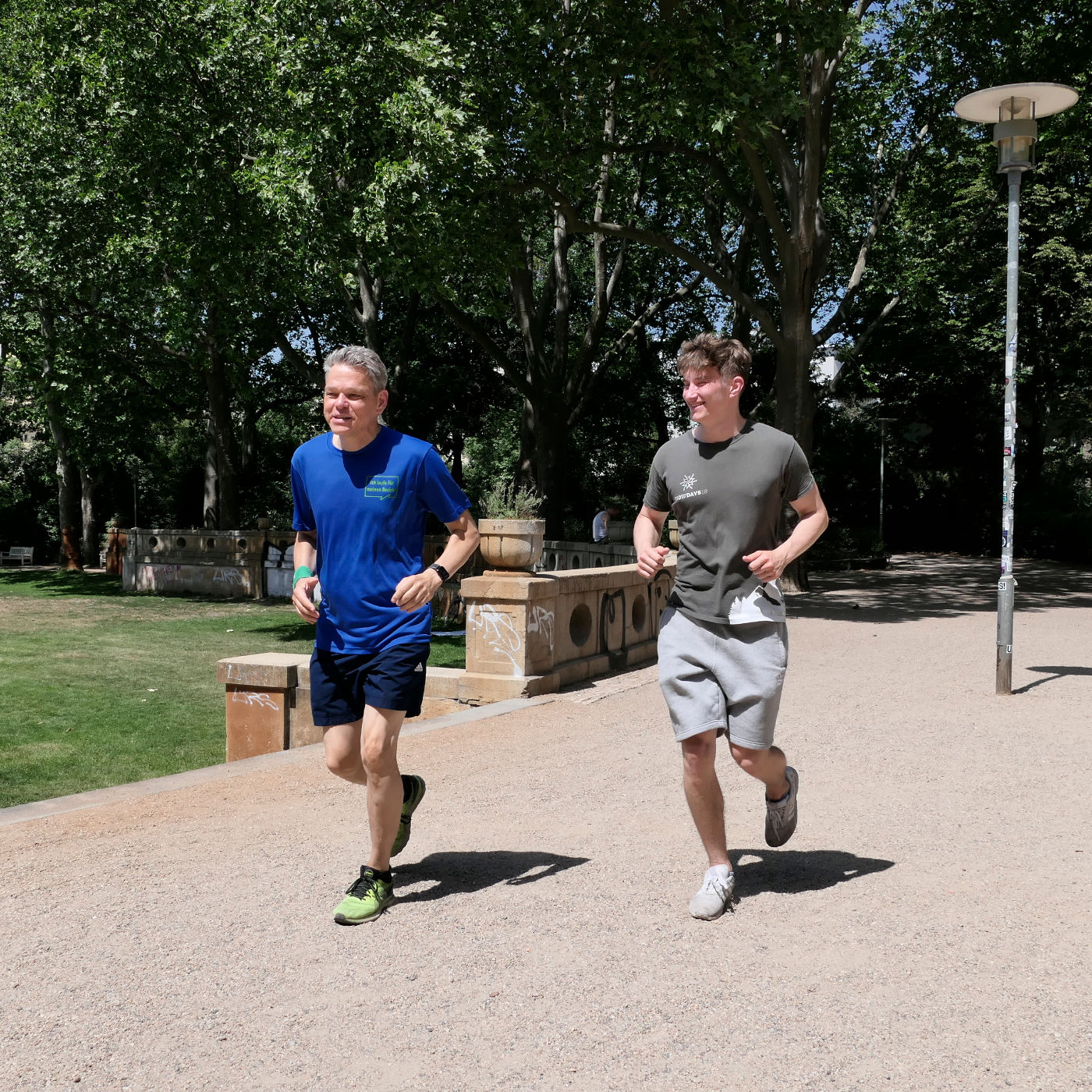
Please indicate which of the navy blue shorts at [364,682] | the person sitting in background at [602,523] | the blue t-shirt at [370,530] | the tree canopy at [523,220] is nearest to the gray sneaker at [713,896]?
the navy blue shorts at [364,682]

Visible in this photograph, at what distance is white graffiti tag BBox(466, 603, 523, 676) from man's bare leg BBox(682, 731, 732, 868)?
16.3ft

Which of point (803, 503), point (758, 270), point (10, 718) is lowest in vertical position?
point (10, 718)

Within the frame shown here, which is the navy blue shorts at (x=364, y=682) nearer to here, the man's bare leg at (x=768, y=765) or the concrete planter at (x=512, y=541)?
the man's bare leg at (x=768, y=765)

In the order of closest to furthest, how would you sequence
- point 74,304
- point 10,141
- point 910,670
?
point 910,670
point 10,141
point 74,304

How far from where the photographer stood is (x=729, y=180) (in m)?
18.9

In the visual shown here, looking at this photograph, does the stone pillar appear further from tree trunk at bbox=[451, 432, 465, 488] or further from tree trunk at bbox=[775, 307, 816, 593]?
tree trunk at bbox=[451, 432, 465, 488]

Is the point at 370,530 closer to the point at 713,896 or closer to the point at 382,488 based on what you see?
the point at 382,488

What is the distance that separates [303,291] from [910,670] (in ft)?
37.6

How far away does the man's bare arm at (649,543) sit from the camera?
3908mm

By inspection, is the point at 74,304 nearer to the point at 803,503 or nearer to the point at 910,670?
the point at 910,670

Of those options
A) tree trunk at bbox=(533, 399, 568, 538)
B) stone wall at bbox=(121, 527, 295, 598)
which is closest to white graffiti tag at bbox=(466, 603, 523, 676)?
tree trunk at bbox=(533, 399, 568, 538)

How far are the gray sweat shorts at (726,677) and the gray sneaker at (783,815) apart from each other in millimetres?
459

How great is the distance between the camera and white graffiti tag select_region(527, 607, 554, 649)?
9.03 metres

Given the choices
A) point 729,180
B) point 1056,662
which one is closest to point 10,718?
point 1056,662
